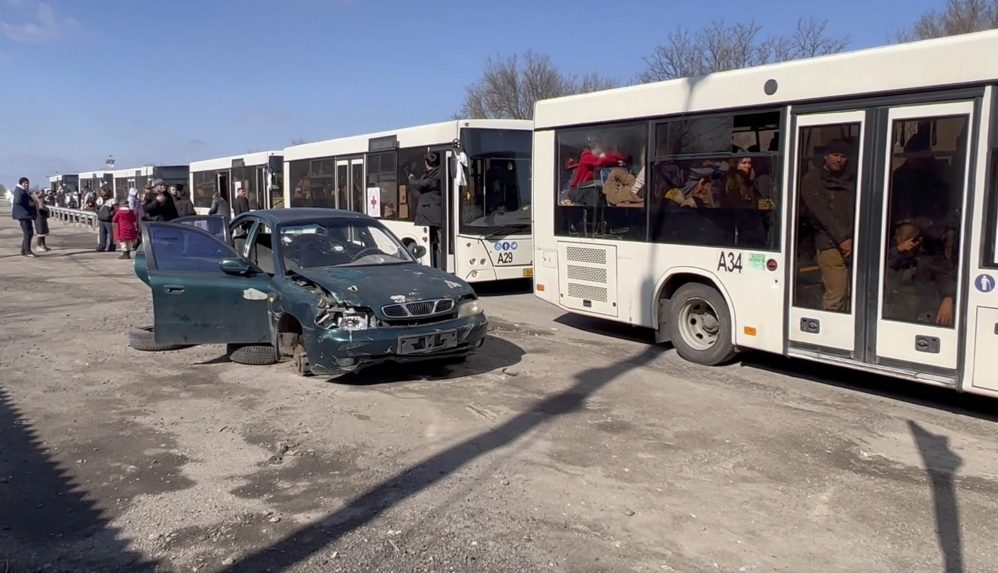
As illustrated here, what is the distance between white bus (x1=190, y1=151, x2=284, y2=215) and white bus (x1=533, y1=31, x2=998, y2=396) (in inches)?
525

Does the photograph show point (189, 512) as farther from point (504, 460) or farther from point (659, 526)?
point (659, 526)

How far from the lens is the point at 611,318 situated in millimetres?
9633

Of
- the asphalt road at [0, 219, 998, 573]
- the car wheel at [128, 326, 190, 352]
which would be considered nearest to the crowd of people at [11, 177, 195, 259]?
the car wheel at [128, 326, 190, 352]

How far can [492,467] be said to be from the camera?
5.42 m

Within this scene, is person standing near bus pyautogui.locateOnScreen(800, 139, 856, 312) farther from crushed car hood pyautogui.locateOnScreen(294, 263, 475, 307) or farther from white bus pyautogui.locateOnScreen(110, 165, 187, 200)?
white bus pyautogui.locateOnScreen(110, 165, 187, 200)

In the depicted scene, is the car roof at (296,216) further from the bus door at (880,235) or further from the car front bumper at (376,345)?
the bus door at (880,235)

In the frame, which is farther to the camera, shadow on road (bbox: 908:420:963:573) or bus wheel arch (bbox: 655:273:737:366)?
bus wheel arch (bbox: 655:273:737:366)

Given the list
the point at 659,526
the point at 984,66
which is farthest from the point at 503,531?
the point at 984,66

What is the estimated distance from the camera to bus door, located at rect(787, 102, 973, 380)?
20.8ft

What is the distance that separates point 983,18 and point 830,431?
2558 centimetres

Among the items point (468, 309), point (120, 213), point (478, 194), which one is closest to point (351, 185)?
point (478, 194)

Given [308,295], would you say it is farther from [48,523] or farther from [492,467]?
[48,523]

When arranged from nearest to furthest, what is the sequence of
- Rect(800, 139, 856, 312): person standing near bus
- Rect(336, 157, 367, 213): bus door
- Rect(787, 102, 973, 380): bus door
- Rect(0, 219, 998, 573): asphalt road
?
Rect(0, 219, 998, 573): asphalt road → Rect(787, 102, 973, 380): bus door → Rect(800, 139, 856, 312): person standing near bus → Rect(336, 157, 367, 213): bus door

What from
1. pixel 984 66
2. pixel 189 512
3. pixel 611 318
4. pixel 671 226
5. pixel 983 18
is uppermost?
pixel 983 18
